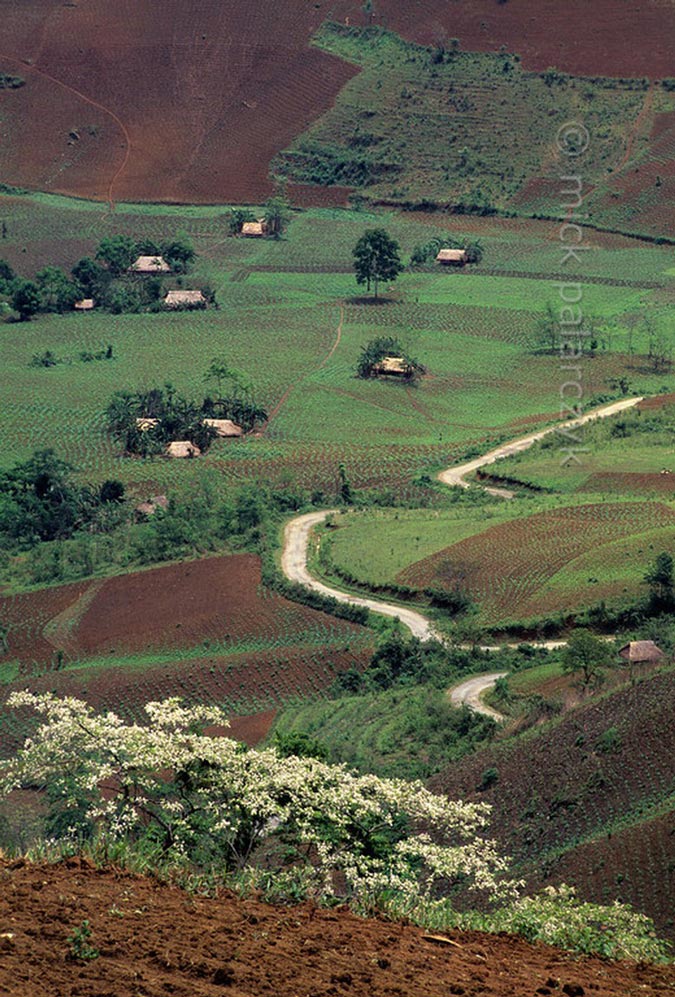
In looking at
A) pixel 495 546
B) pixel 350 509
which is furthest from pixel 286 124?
pixel 495 546

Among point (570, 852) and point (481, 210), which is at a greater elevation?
point (481, 210)

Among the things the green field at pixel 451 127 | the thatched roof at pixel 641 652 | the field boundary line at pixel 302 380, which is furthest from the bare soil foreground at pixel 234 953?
the green field at pixel 451 127

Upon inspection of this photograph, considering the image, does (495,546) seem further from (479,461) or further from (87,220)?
(87,220)

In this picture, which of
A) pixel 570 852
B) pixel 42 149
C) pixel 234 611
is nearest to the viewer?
pixel 570 852

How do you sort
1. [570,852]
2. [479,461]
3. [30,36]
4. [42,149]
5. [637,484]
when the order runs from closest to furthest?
[570,852], [637,484], [479,461], [42,149], [30,36]

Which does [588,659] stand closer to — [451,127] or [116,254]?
[116,254]

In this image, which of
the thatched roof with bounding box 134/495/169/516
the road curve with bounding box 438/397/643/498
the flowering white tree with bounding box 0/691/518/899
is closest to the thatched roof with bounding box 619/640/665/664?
the road curve with bounding box 438/397/643/498

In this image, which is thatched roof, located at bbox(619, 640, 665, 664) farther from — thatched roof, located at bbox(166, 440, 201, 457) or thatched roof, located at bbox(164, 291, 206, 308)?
thatched roof, located at bbox(164, 291, 206, 308)

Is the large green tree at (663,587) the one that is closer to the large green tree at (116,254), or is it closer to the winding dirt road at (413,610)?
the winding dirt road at (413,610)
